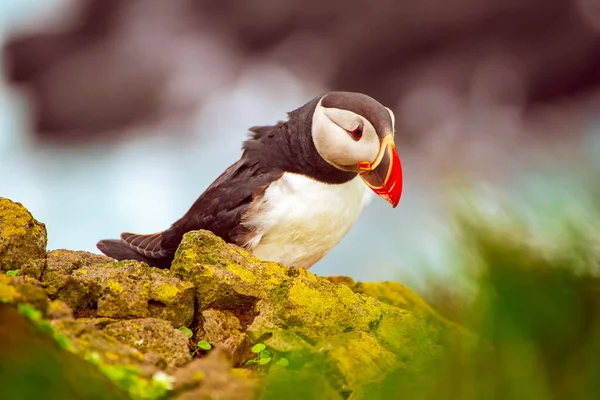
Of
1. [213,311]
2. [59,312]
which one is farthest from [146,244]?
[59,312]

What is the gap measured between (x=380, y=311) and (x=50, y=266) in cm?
128

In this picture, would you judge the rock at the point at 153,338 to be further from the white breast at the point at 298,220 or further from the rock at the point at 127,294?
the white breast at the point at 298,220

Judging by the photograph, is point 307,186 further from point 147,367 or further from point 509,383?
point 509,383

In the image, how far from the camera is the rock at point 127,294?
2543mm

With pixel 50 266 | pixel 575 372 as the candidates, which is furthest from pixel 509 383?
pixel 50 266

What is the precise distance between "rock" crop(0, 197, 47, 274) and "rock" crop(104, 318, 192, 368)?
0.61 metres

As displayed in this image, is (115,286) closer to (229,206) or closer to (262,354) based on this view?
(262,354)

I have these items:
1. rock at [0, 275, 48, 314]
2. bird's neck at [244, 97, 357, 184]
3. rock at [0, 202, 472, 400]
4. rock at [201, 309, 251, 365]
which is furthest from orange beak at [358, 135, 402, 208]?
rock at [0, 275, 48, 314]

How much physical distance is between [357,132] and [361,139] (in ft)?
0.14

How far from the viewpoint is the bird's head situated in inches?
146

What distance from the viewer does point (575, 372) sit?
1145mm

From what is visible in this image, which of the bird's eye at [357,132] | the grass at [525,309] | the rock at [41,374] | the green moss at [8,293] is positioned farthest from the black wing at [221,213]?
the grass at [525,309]

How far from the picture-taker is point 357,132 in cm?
379

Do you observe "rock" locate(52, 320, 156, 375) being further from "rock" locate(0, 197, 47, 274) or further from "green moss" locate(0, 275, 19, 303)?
"rock" locate(0, 197, 47, 274)
